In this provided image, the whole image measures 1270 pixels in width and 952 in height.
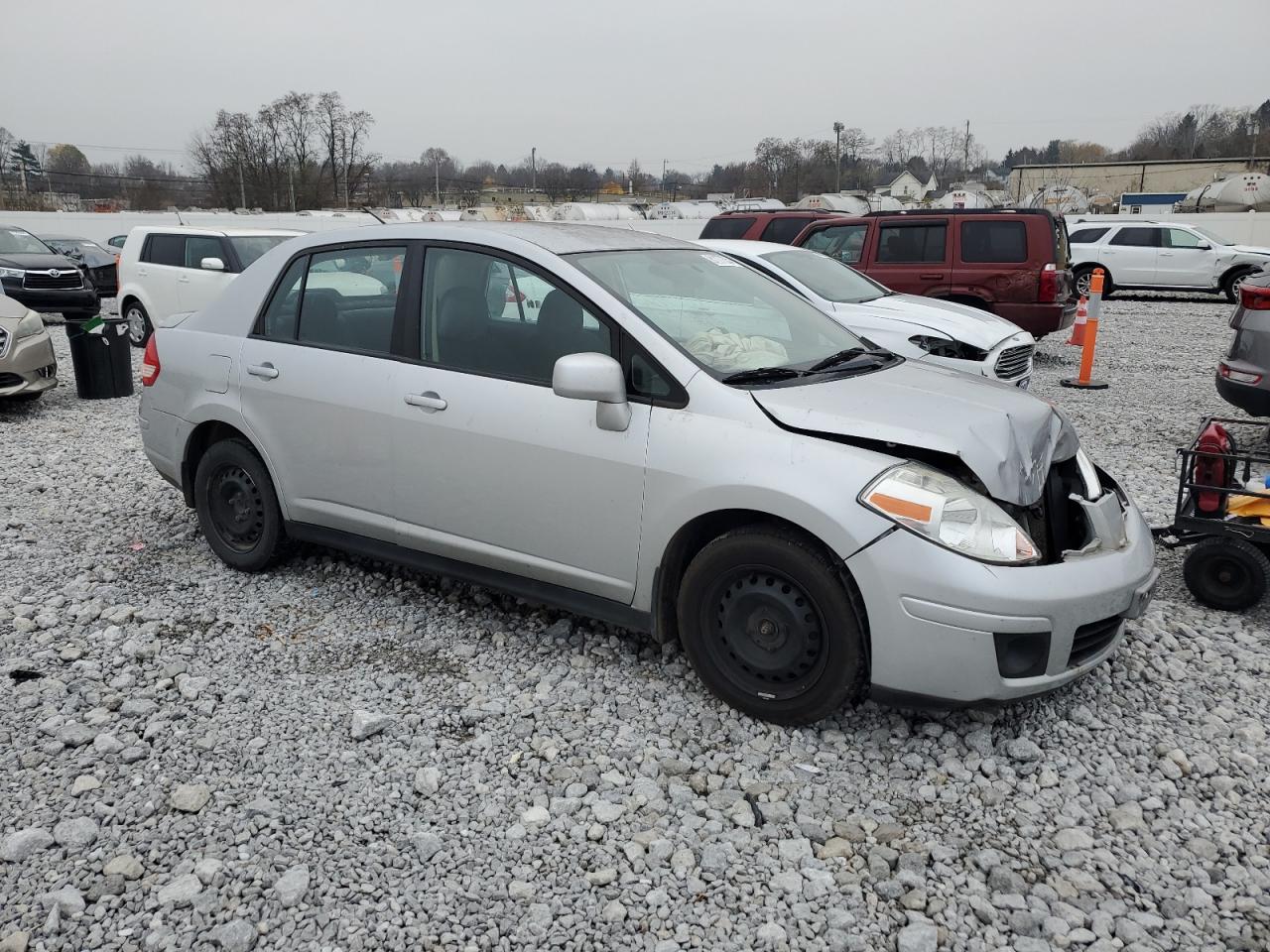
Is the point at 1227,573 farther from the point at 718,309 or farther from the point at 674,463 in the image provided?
the point at 674,463

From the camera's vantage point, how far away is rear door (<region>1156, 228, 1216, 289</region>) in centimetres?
1992

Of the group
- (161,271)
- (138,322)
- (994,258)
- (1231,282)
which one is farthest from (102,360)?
(1231,282)

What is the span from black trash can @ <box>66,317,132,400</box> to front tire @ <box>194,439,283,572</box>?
5.94m

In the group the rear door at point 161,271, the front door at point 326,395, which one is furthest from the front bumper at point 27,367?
the front door at point 326,395

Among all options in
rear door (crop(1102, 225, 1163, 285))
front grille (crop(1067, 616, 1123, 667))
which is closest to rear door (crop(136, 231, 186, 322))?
front grille (crop(1067, 616, 1123, 667))

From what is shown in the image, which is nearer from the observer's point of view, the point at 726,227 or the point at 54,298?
the point at 726,227

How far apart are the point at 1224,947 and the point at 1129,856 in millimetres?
365

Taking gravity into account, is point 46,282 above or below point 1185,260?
below

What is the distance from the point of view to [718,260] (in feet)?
14.7

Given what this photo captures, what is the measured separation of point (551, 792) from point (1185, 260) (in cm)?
2153

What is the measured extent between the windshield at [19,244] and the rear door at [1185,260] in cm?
2162

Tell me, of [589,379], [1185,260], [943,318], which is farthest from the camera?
[1185,260]

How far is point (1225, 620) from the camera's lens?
4.30 m

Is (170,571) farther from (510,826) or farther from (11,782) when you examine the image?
(510,826)
